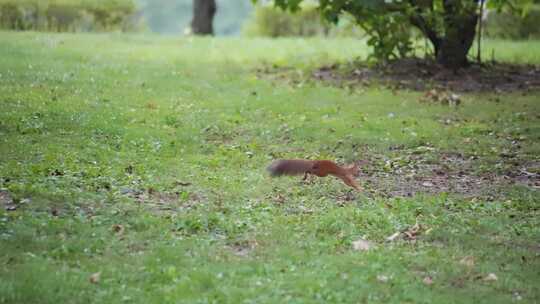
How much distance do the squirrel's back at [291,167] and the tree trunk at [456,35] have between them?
320 inches

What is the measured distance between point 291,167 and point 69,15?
17.6 m

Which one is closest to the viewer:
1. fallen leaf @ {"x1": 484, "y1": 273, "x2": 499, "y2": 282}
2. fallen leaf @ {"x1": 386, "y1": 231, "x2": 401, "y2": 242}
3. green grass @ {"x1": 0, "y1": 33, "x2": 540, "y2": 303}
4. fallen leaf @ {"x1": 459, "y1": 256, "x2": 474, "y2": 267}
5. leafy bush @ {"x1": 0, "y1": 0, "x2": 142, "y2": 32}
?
green grass @ {"x1": 0, "y1": 33, "x2": 540, "y2": 303}

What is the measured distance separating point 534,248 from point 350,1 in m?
8.49

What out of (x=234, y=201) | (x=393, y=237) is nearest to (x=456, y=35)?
(x=234, y=201)

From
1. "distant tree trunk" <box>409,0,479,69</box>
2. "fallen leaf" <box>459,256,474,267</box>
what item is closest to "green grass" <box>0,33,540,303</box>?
"fallen leaf" <box>459,256,474,267</box>

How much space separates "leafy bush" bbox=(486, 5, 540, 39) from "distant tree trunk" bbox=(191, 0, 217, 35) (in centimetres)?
817

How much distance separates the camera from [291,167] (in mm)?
7754

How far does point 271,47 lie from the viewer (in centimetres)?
2052

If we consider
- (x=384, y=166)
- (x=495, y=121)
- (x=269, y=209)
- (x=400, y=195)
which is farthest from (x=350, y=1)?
(x=269, y=209)

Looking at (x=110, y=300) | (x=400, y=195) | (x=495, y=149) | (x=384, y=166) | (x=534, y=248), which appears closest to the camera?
(x=110, y=300)

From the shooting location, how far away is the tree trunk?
49.6ft

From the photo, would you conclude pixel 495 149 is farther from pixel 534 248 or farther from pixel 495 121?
pixel 534 248

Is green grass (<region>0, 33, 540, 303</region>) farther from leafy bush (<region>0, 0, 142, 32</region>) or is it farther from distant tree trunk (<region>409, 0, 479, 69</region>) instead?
leafy bush (<region>0, 0, 142, 32</region>)

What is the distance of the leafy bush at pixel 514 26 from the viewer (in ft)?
79.7
